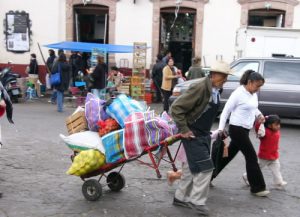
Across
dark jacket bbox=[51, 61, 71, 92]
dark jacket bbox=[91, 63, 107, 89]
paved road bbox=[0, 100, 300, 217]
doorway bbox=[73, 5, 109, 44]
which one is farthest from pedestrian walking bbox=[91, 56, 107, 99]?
doorway bbox=[73, 5, 109, 44]

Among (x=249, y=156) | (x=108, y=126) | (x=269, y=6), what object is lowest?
(x=249, y=156)

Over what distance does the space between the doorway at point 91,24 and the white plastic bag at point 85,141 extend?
45.6 feet

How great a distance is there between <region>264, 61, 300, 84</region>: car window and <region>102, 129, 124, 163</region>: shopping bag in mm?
7417

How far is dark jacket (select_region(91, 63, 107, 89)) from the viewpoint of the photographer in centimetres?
1287

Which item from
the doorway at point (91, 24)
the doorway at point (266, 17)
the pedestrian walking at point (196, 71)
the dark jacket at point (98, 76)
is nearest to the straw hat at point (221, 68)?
the pedestrian walking at point (196, 71)

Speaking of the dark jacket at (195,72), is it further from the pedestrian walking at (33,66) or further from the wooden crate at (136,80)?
the pedestrian walking at (33,66)

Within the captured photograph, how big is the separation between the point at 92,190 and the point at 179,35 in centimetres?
1478

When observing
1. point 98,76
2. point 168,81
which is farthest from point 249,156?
point 98,76

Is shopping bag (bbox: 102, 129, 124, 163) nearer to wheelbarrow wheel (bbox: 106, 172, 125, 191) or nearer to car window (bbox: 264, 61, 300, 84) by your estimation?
wheelbarrow wheel (bbox: 106, 172, 125, 191)

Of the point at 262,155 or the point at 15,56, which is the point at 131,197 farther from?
the point at 15,56

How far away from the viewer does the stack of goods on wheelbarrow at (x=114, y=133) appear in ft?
17.1

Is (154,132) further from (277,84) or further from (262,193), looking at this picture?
(277,84)

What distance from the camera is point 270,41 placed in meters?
15.0

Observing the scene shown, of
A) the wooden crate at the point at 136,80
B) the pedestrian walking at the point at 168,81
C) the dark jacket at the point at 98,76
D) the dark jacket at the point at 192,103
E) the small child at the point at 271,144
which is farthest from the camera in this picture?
the wooden crate at the point at 136,80
